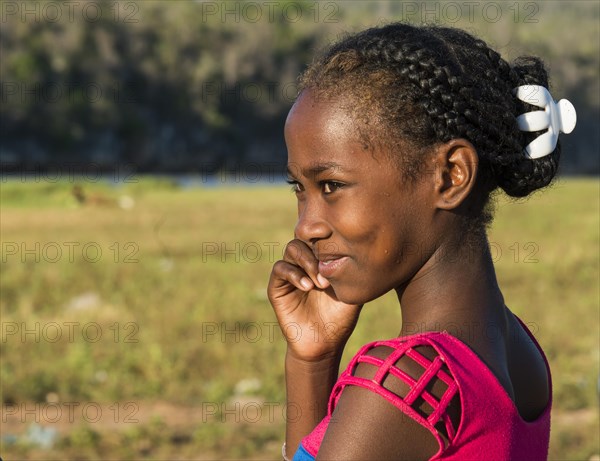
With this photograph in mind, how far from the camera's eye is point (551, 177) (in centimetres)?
206

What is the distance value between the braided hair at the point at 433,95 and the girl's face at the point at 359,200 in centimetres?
3

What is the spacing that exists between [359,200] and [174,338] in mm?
5243

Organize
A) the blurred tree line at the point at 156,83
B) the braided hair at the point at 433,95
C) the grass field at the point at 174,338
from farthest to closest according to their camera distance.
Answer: the blurred tree line at the point at 156,83 < the grass field at the point at 174,338 < the braided hair at the point at 433,95

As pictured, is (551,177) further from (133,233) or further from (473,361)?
(133,233)

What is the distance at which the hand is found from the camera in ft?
7.43

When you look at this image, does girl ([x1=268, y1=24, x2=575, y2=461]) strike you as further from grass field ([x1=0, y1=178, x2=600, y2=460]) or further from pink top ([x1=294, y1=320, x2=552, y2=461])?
grass field ([x1=0, y1=178, x2=600, y2=460])

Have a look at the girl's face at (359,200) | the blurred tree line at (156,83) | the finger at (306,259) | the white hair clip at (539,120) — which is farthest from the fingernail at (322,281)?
the blurred tree line at (156,83)

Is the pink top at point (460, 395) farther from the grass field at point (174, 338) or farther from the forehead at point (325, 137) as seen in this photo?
the grass field at point (174, 338)

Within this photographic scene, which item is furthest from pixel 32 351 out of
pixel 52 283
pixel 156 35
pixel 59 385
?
pixel 156 35

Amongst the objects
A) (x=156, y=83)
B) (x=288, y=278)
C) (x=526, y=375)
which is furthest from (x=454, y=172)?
(x=156, y=83)

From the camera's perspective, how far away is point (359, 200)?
6.13ft

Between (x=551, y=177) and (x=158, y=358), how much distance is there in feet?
14.8

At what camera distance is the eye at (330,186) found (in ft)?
6.21

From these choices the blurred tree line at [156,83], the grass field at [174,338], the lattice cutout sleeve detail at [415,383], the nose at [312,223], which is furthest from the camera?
the blurred tree line at [156,83]
